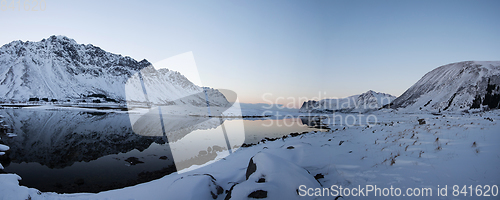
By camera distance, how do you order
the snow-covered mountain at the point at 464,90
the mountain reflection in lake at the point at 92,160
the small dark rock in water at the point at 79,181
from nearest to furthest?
the small dark rock in water at the point at 79,181
the mountain reflection in lake at the point at 92,160
the snow-covered mountain at the point at 464,90

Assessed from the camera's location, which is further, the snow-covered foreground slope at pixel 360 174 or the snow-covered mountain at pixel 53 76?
the snow-covered mountain at pixel 53 76

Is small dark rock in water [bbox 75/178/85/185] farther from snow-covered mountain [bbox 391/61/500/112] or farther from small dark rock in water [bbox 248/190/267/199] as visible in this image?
snow-covered mountain [bbox 391/61/500/112]

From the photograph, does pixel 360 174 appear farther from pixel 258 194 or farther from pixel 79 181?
pixel 79 181

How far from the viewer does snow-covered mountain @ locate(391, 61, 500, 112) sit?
36.8 meters

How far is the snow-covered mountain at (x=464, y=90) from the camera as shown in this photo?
36781 millimetres

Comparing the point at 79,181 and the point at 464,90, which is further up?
the point at 464,90

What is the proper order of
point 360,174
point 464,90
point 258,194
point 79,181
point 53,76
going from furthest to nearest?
point 53,76
point 464,90
point 79,181
point 360,174
point 258,194

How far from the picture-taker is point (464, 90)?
4231 cm

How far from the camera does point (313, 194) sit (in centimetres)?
406

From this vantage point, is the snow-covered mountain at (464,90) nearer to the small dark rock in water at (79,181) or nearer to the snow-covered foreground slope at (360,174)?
the snow-covered foreground slope at (360,174)

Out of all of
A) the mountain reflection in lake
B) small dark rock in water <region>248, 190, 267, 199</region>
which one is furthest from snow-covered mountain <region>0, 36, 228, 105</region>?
small dark rock in water <region>248, 190, 267, 199</region>

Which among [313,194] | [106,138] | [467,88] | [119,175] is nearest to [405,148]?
[313,194]

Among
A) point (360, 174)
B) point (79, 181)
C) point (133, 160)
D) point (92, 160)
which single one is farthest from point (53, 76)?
point (360, 174)

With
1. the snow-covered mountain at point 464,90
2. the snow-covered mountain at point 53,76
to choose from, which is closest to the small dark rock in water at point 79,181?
the snow-covered mountain at point 464,90
